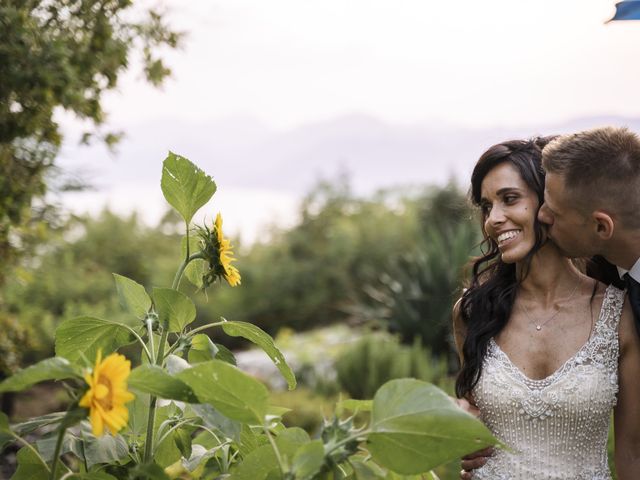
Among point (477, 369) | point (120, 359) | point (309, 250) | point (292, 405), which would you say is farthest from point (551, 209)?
point (309, 250)

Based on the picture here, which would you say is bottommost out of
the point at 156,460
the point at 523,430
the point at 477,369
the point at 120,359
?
the point at 523,430

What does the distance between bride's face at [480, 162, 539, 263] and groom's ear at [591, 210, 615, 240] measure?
30 cm

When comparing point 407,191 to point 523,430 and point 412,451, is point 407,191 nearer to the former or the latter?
point 523,430

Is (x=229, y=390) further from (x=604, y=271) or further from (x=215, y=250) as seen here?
(x=604, y=271)

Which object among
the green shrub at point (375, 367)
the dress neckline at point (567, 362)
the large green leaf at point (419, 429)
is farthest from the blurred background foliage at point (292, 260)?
the large green leaf at point (419, 429)

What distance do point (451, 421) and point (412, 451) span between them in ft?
0.23

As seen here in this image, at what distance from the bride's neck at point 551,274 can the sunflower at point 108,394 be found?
1.45 meters

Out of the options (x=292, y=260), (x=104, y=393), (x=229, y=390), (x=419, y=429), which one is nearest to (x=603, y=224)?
(x=419, y=429)

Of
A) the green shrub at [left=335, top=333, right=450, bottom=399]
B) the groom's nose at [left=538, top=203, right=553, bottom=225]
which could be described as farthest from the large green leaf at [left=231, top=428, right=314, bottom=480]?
the green shrub at [left=335, top=333, right=450, bottom=399]

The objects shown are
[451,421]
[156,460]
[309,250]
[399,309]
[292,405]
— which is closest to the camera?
[451,421]

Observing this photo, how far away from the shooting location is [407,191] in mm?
13625

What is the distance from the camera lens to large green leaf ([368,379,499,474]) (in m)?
0.96

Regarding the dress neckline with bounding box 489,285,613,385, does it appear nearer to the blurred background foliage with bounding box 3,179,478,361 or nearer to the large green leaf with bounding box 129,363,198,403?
the large green leaf with bounding box 129,363,198,403

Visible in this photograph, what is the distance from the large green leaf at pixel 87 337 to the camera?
125cm
